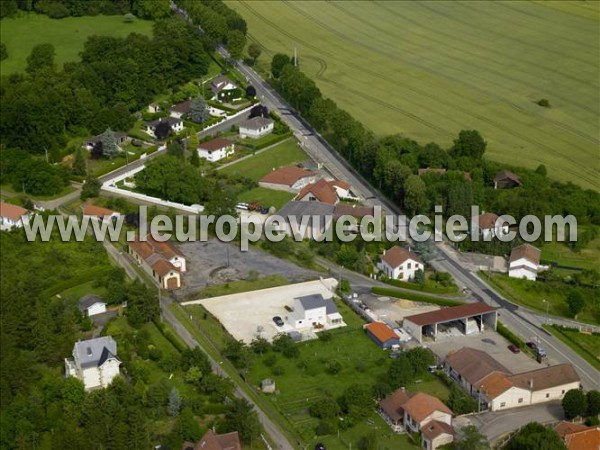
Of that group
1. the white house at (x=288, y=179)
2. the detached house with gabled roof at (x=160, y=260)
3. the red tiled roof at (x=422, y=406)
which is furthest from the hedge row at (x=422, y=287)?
the white house at (x=288, y=179)

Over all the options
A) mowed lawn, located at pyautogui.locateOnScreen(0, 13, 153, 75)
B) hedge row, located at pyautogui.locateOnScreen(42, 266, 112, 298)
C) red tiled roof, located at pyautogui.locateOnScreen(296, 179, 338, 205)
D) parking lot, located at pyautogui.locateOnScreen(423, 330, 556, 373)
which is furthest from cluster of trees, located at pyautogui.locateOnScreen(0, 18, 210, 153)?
parking lot, located at pyautogui.locateOnScreen(423, 330, 556, 373)

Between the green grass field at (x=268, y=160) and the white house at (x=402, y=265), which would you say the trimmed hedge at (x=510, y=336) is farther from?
the green grass field at (x=268, y=160)

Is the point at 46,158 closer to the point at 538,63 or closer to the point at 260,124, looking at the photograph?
the point at 260,124

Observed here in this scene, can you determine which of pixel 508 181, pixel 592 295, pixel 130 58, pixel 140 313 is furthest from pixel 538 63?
pixel 140 313

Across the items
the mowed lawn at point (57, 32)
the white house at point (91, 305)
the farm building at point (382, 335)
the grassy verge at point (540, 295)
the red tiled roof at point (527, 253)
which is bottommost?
the mowed lawn at point (57, 32)

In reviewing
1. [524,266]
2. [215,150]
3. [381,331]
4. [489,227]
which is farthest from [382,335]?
[215,150]

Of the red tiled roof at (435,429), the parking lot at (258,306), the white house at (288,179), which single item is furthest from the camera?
the white house at (288,179)

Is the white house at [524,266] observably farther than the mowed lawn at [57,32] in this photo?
No

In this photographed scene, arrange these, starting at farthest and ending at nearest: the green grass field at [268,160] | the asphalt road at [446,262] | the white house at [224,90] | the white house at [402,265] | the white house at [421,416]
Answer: the white house at [224,90], the green grass field at [268,160], the white house at [402,265], the asphalt road at [446,262], the white house at [421,416]
